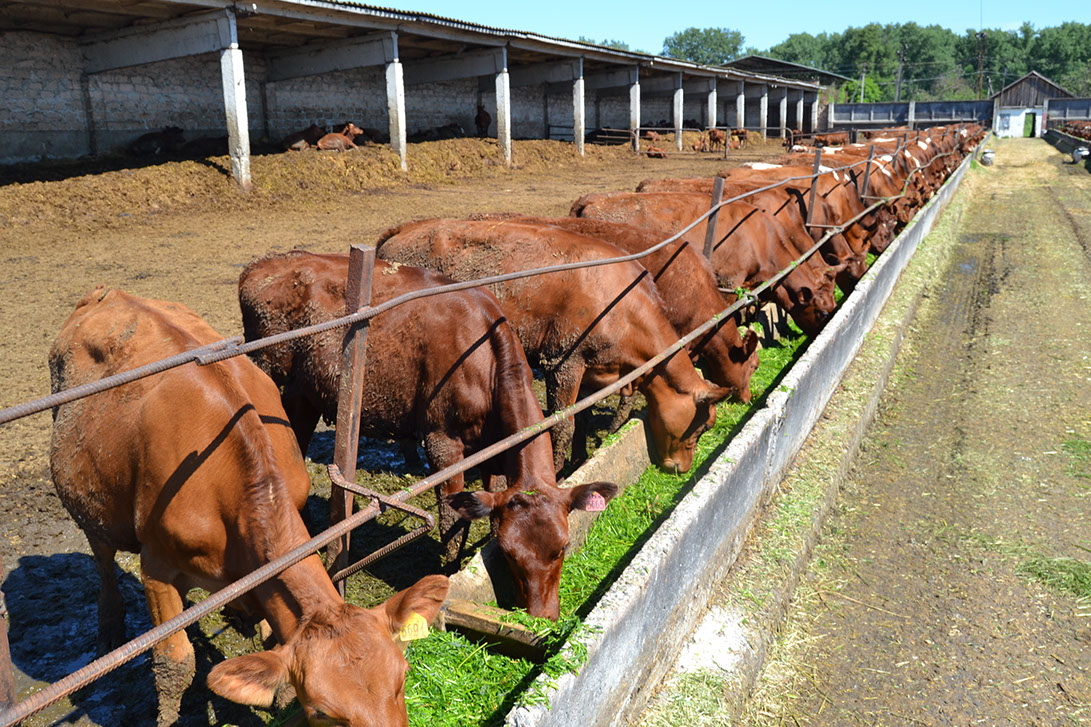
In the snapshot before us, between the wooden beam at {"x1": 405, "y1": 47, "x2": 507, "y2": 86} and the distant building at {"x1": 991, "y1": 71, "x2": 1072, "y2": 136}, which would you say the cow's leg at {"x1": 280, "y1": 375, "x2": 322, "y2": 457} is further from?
the distant building at {"x1": 991, "y1": 71, "x2": 1072, "y2": 136}

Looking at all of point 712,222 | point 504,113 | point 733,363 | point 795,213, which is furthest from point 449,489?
point 504,113

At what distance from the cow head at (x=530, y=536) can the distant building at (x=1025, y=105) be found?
84.1 meters

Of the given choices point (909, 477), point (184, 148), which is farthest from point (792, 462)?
point (184, 148)

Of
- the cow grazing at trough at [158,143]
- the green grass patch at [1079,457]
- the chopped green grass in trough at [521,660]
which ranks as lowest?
the green grass patch at [1079,457]

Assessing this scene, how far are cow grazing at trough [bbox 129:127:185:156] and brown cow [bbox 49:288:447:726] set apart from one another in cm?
1710

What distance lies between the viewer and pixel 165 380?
11.6 feet

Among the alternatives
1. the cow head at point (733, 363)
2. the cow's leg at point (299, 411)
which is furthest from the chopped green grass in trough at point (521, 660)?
the cow's leg at point (299, 411)

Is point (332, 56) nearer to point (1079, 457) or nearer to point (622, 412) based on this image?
point (622, 412)

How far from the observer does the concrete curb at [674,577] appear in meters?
3.04

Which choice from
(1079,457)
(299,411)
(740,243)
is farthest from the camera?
(740,243)

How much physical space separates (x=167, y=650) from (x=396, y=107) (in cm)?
1875

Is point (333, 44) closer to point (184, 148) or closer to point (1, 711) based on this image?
point (184, 148)

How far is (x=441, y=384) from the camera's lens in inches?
185

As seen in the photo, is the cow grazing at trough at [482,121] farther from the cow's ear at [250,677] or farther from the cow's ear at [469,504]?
the cow's ear at [250,677]
